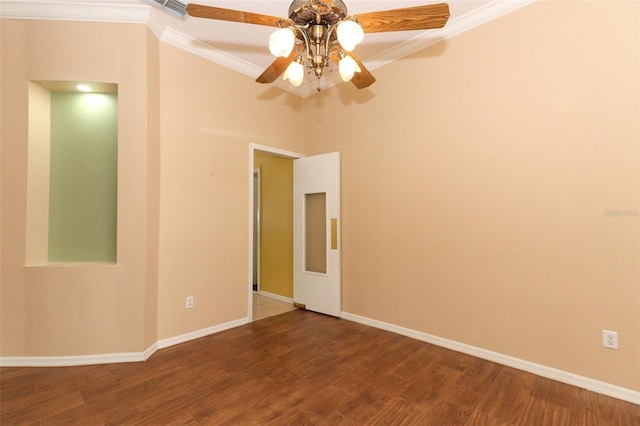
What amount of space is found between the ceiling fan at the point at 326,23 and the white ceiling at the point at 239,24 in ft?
3.34

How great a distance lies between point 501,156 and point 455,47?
45.6 inches

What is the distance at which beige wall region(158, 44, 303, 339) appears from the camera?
2.94m

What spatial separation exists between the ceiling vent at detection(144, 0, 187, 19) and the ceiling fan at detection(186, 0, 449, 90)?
1.14 metres

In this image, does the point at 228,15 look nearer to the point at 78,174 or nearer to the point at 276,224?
the point at 78,174

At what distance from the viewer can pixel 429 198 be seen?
9.70ft

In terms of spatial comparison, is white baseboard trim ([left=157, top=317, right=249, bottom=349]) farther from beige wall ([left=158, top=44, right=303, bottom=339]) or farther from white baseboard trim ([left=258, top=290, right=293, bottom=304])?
white baseboard trim ([left=258, top=290, right=293, bottom=304])

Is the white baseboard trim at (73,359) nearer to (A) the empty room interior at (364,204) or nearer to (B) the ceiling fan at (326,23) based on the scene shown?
(A) the empty room interior at (364,204)

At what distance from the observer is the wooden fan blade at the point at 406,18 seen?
63.1 inches

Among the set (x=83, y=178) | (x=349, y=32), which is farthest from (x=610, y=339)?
(x=83, y=178)

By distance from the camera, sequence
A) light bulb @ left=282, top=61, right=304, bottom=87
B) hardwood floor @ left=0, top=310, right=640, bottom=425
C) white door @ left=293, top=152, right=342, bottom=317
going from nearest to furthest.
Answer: hardwood floor @ left=0, top=310, right=640, bottom=425
light bulb @ left=282, top=61, right=304, bottom=87
white door @ left=293, top=152, right=342, bottom=317

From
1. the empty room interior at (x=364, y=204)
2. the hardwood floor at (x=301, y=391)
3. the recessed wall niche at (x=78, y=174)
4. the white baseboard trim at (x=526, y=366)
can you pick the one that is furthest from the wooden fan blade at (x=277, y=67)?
the white baseboard trim at (x=526, y=366)

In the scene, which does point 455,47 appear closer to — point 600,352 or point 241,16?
point 241,16

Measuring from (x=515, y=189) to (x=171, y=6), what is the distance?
130 inches

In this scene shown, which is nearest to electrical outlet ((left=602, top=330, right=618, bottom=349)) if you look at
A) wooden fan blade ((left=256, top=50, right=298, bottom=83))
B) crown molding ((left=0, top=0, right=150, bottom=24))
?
wooden fan blade ((left=256, top=50, right=298, bottom=83))
